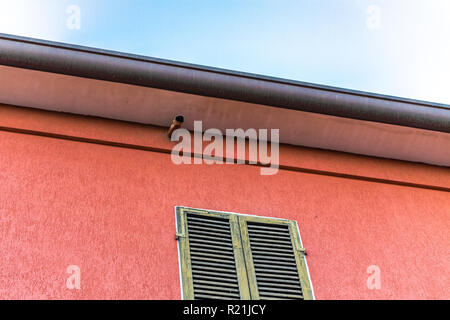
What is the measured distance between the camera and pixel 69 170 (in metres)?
5.09

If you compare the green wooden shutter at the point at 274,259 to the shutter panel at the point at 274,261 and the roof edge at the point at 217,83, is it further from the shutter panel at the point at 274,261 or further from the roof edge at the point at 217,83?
the roof edge at the point at 217,83

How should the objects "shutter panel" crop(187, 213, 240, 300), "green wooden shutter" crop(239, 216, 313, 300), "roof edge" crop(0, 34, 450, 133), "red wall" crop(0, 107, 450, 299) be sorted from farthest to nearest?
"roof edge" crop(0, 34, 450, 133) → "green wooden shutter" crop(239, 216, 313, 300) → "shutter panel" crop(187, 213, 240, 300) → "red wall" crop(0, 107, 450, 299)

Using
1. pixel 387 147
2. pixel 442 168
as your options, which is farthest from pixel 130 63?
pixel 442 168

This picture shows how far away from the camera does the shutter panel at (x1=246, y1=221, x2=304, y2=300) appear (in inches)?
187

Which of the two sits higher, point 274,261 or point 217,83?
point 217,83

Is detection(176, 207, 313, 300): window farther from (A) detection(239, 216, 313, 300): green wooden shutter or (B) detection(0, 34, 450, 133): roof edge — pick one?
(B) detection(0, 34, 450, 133): roof edge

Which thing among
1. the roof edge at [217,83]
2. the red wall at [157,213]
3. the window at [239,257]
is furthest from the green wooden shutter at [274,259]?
the roof edge at [217,83]

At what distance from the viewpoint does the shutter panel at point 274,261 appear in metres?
4.76

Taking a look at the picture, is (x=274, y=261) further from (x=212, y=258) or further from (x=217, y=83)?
(x=217, y=83)

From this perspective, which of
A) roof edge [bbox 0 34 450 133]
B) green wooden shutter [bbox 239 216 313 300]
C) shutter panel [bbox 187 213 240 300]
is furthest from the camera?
roof edge [bbox 0 34 450 133]

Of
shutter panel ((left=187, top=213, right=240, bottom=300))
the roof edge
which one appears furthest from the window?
the roof edge

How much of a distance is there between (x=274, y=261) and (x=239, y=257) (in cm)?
27

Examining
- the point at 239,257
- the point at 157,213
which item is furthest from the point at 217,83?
the point at 239,257

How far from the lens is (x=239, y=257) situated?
488 centimetres
